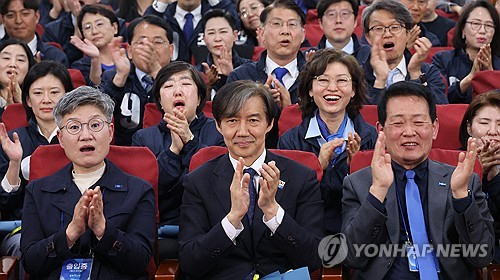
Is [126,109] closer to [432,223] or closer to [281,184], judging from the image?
[281,184]

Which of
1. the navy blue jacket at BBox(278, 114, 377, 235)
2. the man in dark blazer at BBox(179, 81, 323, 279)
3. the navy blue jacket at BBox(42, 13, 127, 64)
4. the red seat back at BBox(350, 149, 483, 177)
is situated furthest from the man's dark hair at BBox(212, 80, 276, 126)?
the navy blue jacket at BBox(42, 13, 127, 64)

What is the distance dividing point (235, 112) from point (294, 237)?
57 centimetres

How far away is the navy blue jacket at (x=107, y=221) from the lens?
3.75 metres

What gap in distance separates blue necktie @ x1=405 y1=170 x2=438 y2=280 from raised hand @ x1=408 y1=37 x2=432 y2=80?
5.18ft

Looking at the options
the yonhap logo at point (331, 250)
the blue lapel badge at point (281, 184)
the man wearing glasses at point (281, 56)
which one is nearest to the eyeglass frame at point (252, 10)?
the man wearing glasses at point (281, 56)

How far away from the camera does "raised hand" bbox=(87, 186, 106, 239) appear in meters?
Result: 3.58

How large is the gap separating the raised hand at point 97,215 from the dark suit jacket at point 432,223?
940 mm

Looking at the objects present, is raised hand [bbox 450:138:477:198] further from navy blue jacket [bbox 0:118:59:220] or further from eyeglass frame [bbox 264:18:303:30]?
eyeglass frame [bbox 264:18:303:30]

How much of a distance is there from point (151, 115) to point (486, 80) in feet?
6.06

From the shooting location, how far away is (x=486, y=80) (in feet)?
17.4

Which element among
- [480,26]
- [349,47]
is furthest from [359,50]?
[480,26]

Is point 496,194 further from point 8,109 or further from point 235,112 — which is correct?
point 8,109

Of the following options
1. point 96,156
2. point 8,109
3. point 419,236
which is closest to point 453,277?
point 419,236

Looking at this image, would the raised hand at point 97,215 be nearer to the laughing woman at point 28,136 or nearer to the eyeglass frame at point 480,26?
the laughing woman at point 28,136
